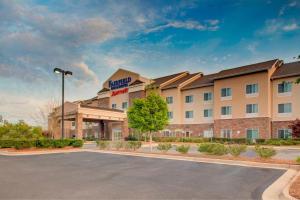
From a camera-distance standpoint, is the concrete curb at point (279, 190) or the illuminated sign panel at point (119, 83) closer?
the concrete curb at point (279, 190)

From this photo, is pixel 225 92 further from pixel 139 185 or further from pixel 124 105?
pixel 139 185

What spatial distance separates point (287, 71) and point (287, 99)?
3891mm

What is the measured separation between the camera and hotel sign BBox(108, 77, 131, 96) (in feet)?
176

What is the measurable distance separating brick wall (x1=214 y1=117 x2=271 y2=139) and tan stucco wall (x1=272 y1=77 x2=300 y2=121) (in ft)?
5.30

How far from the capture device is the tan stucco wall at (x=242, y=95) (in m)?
34.8

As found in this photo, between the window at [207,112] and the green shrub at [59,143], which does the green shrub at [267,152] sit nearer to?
the green shrub at [59,143]

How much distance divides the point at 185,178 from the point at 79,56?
23.6 meters

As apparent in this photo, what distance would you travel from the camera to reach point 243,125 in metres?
36.8

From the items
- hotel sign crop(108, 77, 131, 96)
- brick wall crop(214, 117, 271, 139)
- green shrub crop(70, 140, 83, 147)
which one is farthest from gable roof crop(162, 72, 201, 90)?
green shrub crop(70, 140, 83, 147)

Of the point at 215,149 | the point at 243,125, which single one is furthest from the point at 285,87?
the point at 215,149

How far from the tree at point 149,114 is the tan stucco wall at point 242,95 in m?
13.4

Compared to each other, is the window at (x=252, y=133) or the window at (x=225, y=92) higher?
the window at (x=225, y=92)

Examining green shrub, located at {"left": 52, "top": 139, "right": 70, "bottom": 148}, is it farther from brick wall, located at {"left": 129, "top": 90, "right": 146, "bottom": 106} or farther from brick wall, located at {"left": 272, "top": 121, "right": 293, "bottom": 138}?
brick wall, located at {"left": 272, "top": 121, "right": 293, "bottom": 138}

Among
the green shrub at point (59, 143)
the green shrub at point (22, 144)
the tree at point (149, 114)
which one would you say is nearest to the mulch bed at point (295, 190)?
the tree at point (149, 114)
